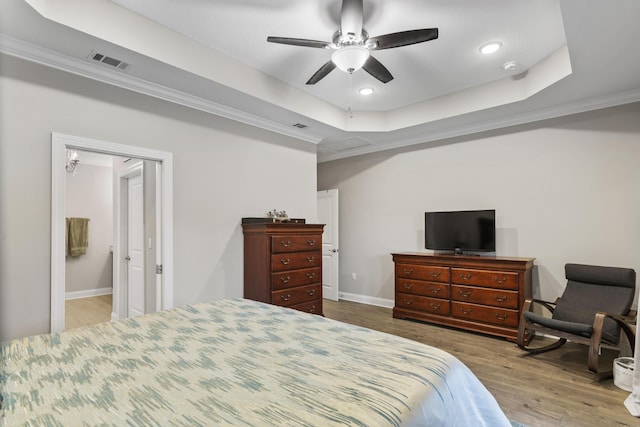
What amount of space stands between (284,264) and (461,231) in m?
2.43

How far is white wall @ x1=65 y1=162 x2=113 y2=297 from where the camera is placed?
5980 mm

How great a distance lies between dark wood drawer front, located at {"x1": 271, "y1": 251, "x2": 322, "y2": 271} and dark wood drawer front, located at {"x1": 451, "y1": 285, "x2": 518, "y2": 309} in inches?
71.1

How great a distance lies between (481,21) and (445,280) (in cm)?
289

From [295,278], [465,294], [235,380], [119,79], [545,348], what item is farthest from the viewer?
[465,294]

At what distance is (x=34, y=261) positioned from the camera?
237 centimetres

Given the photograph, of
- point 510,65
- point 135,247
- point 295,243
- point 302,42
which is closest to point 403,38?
point 302,42

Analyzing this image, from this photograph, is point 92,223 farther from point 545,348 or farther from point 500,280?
point 545,348

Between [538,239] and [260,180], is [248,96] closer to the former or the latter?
[260,180]

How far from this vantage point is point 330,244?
18.6 feet

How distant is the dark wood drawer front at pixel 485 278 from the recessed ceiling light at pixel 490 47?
2.36 metres

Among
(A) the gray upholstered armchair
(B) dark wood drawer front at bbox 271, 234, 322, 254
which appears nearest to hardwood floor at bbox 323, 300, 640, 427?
(A) the gray upholstered armchair

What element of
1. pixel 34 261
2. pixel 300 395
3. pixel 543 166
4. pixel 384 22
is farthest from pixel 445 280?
pixel 34 261

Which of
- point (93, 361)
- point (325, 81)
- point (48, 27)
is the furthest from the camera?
point (325, 81)

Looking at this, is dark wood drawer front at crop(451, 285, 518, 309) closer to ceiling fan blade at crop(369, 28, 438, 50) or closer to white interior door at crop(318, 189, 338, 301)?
white interior door at crop(318, 189, 338, 301)
